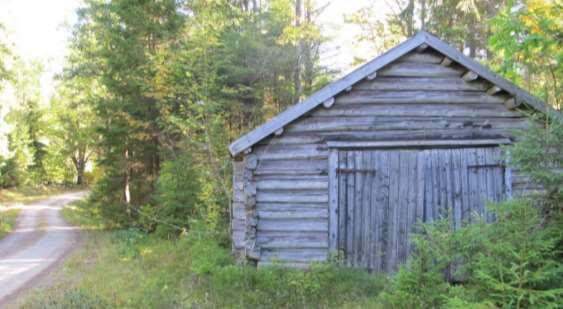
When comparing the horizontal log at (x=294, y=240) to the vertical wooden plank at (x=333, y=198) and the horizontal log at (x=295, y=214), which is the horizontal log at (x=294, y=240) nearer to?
the vertical wooden plank at (x=333, y=198)

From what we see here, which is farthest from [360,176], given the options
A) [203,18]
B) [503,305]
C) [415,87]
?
[203,18]

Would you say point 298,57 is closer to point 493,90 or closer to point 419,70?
Result: point 419,70

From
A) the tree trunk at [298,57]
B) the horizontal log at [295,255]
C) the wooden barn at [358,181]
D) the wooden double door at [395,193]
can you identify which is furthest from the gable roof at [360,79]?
the tree trunk at [298,57]

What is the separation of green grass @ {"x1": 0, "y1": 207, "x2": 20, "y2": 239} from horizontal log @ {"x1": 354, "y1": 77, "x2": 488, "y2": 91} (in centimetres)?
1659

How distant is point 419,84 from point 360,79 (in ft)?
4.27

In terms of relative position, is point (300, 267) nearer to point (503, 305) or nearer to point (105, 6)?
point (503, 305)

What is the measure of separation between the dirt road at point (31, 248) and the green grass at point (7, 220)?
0.99 feet

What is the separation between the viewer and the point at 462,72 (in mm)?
8219

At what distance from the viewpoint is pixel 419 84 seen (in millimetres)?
8234

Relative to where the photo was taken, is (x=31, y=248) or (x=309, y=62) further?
(x=309, y=62)

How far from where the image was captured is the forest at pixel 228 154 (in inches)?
185

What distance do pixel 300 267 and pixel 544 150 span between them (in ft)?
15.8

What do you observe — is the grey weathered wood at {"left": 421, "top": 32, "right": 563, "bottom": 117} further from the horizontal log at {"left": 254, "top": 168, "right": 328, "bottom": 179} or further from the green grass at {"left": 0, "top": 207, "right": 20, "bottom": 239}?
the green grass at {"left": 0, "top": 207, "right": 20, "bottom": 239}

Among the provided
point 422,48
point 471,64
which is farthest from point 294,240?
point 471,64
